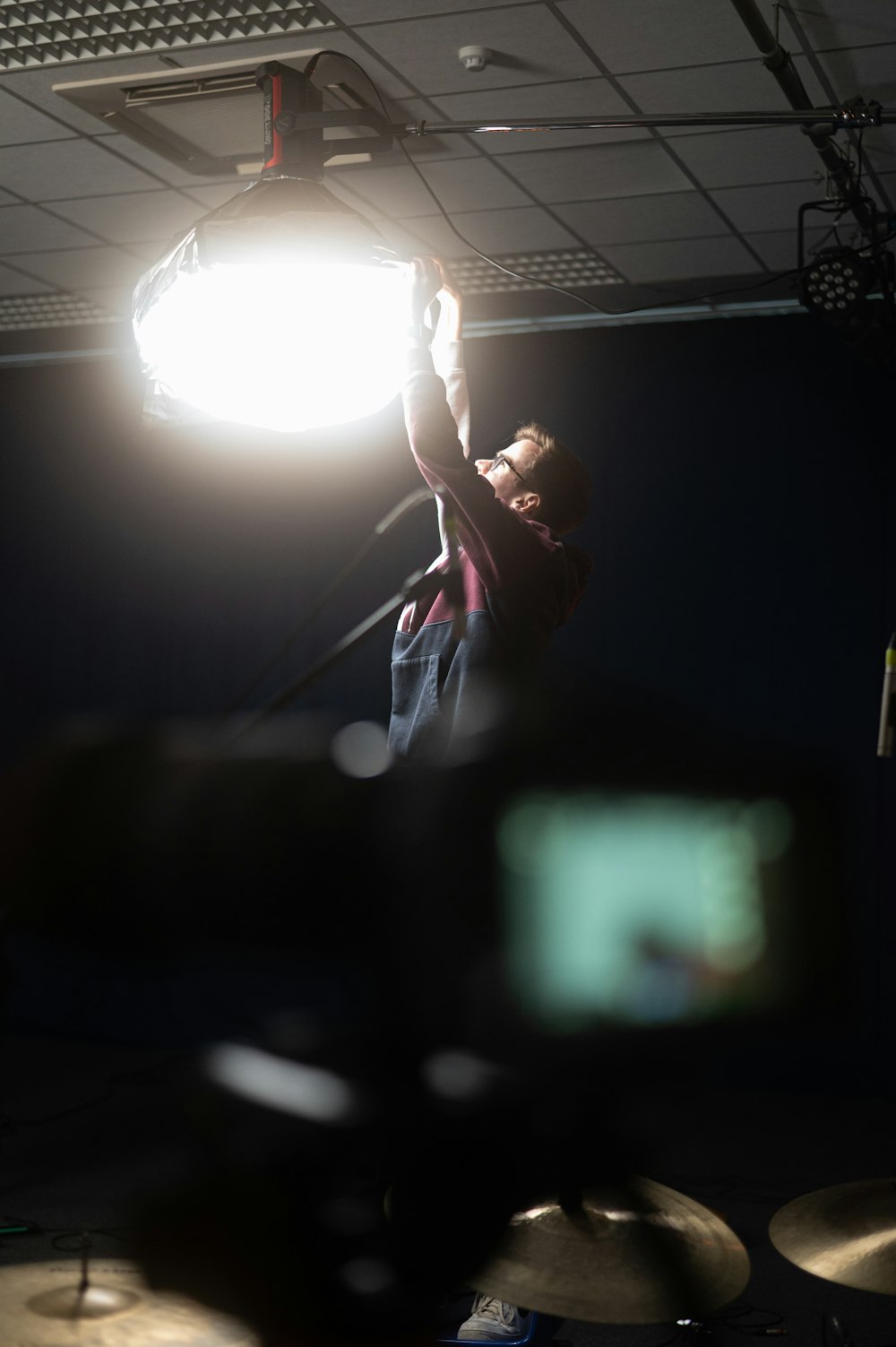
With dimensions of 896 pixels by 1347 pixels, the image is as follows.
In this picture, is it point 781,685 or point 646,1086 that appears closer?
point 646,1086

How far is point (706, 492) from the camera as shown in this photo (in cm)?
466

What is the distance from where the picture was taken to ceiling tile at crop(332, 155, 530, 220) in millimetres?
3572

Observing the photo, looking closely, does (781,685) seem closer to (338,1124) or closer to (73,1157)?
(73,1157)

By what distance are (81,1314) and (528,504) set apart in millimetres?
1043

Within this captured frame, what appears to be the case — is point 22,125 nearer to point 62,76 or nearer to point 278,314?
point 62,76

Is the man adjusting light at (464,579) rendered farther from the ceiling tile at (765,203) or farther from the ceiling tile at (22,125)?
the ceiling tile at (765,203)

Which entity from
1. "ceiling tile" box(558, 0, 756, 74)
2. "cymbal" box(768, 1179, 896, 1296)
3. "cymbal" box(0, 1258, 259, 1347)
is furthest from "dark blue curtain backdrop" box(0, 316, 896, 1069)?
"cymbal" box(0, 1258, 259, 1347)

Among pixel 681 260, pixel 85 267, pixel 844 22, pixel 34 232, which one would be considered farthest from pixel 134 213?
pixel 844 22

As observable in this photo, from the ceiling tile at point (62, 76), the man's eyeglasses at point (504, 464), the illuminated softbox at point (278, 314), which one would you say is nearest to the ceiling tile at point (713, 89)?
the ceiling tile at point (62, 76)

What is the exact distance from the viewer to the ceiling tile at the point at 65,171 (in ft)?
11.8

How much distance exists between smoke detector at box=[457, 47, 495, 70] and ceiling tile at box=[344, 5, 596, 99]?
0.04 feet

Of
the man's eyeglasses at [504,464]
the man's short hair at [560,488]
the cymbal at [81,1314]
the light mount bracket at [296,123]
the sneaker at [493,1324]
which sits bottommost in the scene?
the sneaker at [493,1324]

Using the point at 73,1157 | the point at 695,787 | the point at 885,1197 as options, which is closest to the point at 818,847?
the point at 695,787

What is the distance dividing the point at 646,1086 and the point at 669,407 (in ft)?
14.4
